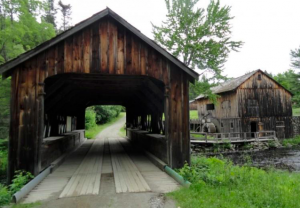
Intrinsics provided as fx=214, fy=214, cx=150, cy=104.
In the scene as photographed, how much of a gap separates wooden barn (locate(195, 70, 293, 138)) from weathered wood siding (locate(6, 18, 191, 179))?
19530 mm

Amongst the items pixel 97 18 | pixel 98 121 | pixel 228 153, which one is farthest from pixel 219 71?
pixel 98 121

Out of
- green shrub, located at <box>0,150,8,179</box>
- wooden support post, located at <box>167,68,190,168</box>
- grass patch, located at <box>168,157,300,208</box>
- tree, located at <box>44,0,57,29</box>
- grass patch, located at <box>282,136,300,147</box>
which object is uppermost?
tree, located at <box>44,0,57,29</box>

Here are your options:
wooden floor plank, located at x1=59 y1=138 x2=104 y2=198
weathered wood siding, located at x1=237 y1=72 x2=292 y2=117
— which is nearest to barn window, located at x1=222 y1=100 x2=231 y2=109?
weathered wood siding, located at x1=237 y1=72 x2=292 y2=117

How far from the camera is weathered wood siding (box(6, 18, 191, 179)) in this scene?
6.02 m

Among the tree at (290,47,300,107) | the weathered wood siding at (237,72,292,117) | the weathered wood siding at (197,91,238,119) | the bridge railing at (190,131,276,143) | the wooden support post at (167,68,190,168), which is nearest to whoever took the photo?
the wooden support post at (167,68,190,168)

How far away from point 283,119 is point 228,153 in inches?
448

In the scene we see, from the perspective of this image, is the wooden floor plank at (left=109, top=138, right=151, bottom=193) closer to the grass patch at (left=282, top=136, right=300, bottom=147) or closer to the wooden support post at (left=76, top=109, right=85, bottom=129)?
the wooden support post at (left=76, top=109, right=85, bottom=129)

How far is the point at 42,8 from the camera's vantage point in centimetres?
1349

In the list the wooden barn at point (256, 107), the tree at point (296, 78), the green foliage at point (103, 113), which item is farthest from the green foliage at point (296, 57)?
the green foliage at point (103, 113)

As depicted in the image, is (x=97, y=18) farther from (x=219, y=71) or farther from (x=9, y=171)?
(x=219, y=71)

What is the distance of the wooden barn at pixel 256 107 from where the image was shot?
24.5m

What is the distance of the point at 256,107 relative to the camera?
2503 cm

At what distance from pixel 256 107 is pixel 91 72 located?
77.0 ft

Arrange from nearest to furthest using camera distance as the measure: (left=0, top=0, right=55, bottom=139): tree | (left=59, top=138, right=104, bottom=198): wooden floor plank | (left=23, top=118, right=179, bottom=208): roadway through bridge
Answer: (left=23, top=118, right=179, bottom=208): roadway through bridge, (left=59, top=138, right=104, bottom=198): wooden floor plank, (left=0, top=0, right=55, bottom=139): tree
